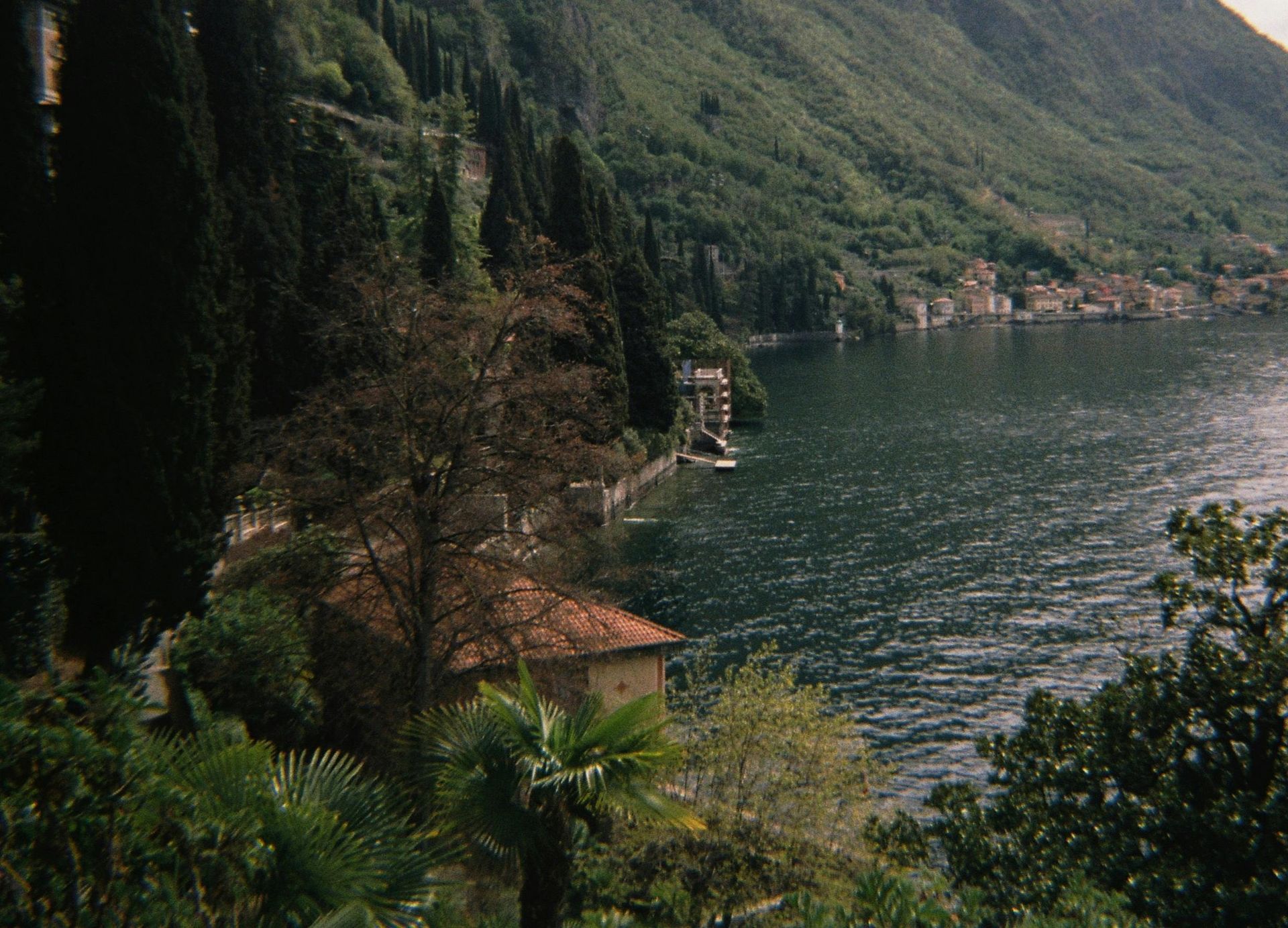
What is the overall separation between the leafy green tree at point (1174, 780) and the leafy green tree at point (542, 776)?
3.47 m

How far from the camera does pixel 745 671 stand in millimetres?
18938

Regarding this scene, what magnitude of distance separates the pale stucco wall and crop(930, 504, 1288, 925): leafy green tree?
10.3 metres

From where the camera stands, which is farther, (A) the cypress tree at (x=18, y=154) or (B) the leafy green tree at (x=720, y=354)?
(B) the leafy green tree at (x=720, y=354)

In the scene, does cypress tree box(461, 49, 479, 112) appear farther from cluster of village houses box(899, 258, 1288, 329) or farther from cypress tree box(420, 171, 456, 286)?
cluster of village houses box(899, 258, 1288, 329)

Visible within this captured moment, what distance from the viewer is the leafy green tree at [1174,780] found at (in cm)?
896

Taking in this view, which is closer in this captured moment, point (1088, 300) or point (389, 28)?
point (389, 28)

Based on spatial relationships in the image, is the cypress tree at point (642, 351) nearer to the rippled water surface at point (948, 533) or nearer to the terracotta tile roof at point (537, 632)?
the rippled water surface at point (948, 533)

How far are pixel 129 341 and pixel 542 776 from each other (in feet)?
31.8

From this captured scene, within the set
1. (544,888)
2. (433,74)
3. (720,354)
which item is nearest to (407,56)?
(433,74)

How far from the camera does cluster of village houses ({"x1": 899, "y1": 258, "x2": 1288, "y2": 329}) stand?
568 feet

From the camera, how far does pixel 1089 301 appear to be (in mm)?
183125

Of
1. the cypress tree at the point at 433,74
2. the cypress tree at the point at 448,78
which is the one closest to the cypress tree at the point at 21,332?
the cypress tree at the point at 433,74

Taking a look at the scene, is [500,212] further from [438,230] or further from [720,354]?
[720,354]

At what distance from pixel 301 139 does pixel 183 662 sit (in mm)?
22935
